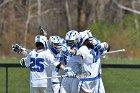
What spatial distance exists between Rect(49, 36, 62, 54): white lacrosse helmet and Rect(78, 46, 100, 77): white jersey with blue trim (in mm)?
593

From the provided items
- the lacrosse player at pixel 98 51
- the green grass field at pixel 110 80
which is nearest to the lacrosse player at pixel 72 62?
the lacrosse player at pixel 98 51

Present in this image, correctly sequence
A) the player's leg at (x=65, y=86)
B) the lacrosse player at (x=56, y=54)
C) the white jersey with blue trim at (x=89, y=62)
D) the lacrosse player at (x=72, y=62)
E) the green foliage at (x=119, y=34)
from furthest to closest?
the green foliage at (x=119, y=34), the player's leg at (x=65, y=86), the lacrosse player at (x=56, y=54), the lacrosse player at (x=72, y=62), the white jersey with blue trim at (x=89, y=62)

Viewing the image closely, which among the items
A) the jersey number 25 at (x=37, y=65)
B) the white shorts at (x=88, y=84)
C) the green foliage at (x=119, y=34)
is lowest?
the white shorts at (x=88, y=84)

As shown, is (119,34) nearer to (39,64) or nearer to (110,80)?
(110,80)

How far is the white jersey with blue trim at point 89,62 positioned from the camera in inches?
462

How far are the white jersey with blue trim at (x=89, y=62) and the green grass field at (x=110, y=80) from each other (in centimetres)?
380

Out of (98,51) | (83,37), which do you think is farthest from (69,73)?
(98,51)

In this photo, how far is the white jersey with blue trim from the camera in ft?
38.5

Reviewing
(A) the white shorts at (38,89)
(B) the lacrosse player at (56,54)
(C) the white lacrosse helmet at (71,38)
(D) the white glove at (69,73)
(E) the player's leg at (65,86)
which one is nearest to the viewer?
(D) the white glove at (69,73)

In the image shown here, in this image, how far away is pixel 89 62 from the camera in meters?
11.8

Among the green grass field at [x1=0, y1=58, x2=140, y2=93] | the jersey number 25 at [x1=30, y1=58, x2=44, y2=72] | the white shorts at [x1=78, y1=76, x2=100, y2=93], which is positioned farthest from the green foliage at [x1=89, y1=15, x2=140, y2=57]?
the white shorts at [x1=78, y1=76, x2=100, y2=93]

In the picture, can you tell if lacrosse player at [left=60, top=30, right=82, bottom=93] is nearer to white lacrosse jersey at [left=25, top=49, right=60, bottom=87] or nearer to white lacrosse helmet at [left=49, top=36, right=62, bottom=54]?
white lacrosse helmet at [left=49, top=36, right=62, bottom=54]

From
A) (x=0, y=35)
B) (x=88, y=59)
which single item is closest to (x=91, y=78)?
(x=88, y=59)

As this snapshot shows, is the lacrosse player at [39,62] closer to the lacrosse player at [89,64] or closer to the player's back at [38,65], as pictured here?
the player's back at [38,65]
